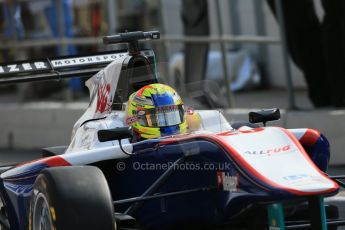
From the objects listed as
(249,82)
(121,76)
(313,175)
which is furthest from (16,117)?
(313,175)

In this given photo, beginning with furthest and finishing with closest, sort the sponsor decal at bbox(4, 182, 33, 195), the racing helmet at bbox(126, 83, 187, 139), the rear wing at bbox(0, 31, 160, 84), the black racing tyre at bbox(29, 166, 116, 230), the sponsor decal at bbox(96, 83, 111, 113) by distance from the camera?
the rear wing at bbox(0, 31, 160, 84), the sponsor decal at bbox(96, 83, 111, 113), the racing helmet at bbox(126, 83, 187, 139), the sponsor decal at bbox(4, 182, 33, 195), the black racing tyre at bbox(29, 166, 116, 230)

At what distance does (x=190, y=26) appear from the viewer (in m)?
13.1

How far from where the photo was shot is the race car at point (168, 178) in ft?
18.4

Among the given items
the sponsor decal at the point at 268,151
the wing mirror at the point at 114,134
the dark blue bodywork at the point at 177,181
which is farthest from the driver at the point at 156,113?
the sponsor decal at the point at 268,151

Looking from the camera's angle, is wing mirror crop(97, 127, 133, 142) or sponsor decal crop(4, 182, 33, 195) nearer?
wing mirror crop(97, 127, 133, 142)

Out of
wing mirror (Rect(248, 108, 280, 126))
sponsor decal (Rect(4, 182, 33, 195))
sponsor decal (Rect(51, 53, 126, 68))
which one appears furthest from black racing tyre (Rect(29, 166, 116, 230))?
sponsor decal (Rect(51, 53, 126, 68))

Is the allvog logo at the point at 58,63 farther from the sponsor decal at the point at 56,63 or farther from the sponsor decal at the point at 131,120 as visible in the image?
the sponsor decal at the point at 131,120

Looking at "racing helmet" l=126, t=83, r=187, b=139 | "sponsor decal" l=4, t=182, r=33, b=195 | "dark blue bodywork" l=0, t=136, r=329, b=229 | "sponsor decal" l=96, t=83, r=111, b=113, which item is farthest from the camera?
"sponsor decal" l=96, t=83, r=111, b=113

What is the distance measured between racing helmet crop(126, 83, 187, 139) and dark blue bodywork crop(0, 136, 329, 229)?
A: 404 millimetres

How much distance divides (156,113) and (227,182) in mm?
1132

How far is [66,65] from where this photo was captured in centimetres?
827

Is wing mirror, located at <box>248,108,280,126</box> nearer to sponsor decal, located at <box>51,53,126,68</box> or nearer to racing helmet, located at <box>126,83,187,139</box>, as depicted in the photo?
racing helmet, located at <box>126,83,187,139</box>

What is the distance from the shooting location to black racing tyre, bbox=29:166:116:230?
5625mm

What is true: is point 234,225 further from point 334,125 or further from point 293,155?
point 334,125
